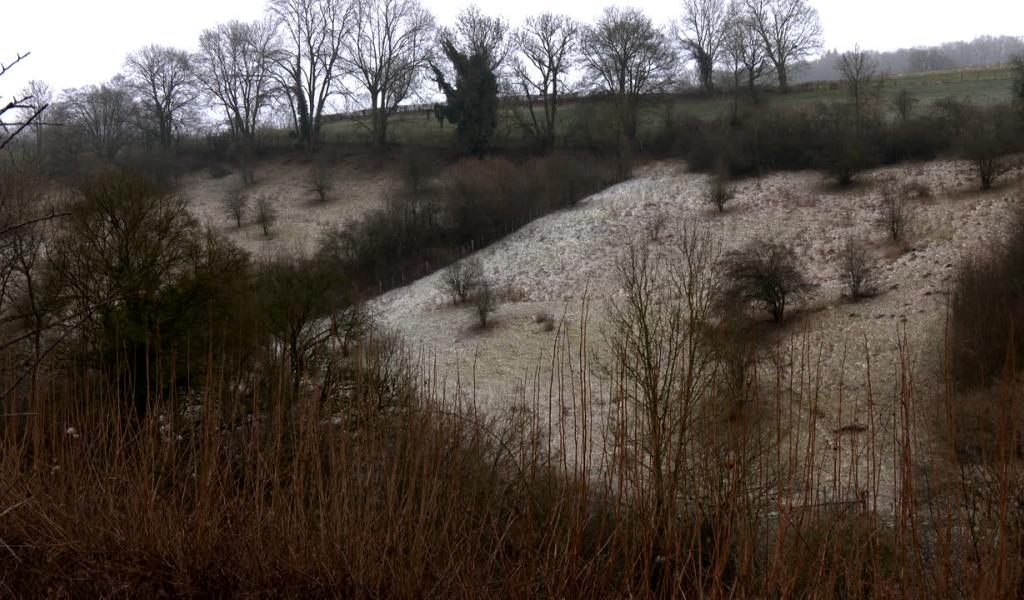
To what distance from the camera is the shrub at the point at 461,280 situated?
30.1 metres

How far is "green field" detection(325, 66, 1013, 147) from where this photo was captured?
45.6 meters

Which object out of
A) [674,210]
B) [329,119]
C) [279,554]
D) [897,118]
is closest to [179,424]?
[279,554]

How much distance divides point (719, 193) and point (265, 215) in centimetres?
2220

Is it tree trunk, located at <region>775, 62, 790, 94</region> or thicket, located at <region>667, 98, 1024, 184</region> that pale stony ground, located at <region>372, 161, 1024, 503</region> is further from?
tree trunk, located at <region>775, 62, 790, 94</region>

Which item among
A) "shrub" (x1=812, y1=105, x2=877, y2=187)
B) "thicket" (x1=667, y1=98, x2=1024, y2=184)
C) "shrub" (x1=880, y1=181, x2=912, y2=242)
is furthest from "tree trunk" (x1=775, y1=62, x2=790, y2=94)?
"shrub" (x1=880, y1=181, x2=912, y2=242)

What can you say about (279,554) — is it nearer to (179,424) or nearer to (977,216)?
(179,424)

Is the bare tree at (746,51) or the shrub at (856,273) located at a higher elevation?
the bare tree at (746,51)

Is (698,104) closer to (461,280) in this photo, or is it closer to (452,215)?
(452,215)

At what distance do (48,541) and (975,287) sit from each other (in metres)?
19.7

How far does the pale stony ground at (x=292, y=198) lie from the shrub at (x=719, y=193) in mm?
16451

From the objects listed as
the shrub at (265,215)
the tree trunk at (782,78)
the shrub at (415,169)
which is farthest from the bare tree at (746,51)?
the shrub at (265,215)

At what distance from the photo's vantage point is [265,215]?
39094 millimetres

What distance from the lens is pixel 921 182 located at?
3316cm

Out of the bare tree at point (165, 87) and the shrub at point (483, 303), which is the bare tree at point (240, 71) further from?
the shrub at point (483, 303)
